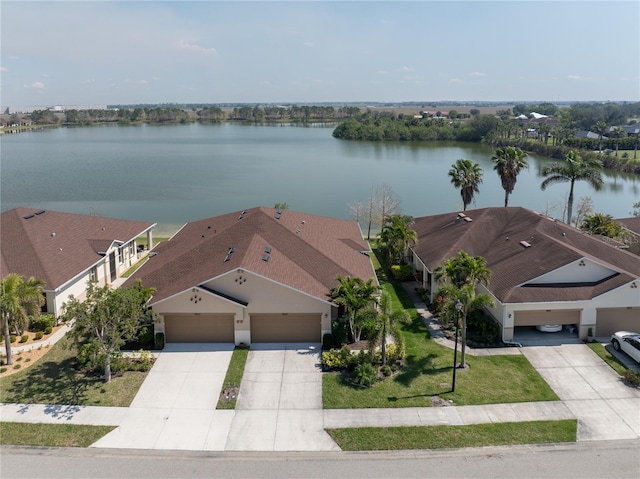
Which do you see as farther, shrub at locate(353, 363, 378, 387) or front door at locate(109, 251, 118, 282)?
front door at locate(109, 251, 118, 282)

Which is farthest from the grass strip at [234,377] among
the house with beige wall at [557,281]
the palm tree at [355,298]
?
the house with beige wall at [557,281]

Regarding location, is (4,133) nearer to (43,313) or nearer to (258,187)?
(258,187)

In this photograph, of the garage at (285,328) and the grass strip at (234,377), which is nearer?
the grass strip at (234,377)

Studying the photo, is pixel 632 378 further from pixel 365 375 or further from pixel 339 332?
pixel 339 332

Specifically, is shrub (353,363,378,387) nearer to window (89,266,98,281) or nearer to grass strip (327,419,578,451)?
grass strip (327,419,578,451)

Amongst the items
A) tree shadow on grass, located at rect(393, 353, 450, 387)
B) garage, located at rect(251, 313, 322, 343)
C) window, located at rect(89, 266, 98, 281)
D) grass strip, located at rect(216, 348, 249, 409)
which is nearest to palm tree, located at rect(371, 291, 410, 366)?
tree shadow on grass, located at rect(393, 353, 450, 387)

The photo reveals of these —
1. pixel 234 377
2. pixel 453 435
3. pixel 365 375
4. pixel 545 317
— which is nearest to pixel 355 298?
pixel 365 375

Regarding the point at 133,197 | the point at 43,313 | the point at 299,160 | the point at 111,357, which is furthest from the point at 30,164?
the point at 111,357

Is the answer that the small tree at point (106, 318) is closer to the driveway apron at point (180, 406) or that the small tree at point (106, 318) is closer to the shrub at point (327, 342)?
the driveway apron at point (180, 406)
